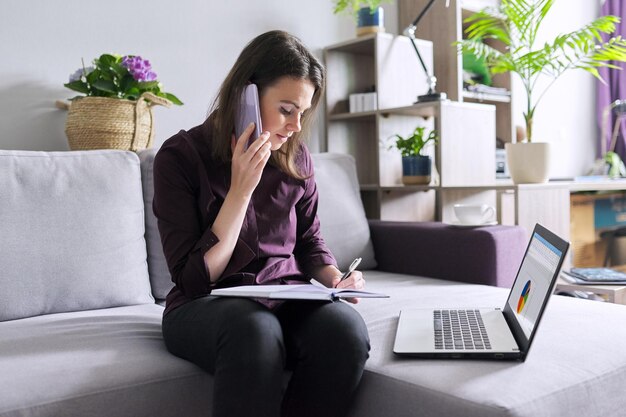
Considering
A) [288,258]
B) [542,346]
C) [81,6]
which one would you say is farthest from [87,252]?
[542,346]

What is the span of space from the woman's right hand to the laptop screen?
0.56 m

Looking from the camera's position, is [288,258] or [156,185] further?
[288,258]

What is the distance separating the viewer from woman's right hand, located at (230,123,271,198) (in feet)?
4.14

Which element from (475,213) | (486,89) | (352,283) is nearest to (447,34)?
(486,89)

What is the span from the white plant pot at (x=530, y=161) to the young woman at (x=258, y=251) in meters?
1.04

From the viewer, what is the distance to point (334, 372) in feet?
3.57

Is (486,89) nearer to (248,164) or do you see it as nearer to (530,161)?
(530,161)

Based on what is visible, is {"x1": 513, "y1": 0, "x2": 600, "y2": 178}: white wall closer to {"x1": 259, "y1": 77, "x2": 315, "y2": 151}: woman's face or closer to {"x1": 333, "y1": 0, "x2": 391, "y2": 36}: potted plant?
{"x1": 333, "y1": 0, "x2": 391, "y2": 36}: potted plant

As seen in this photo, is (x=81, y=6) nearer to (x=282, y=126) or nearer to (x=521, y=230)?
(x=282, y=126)

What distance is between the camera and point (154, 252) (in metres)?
1.78

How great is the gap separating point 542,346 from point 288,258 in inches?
22.5

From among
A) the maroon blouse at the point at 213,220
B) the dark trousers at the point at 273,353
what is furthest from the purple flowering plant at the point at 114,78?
the dark trousers at the point at 273,353

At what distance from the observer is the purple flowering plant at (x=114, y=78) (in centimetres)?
189

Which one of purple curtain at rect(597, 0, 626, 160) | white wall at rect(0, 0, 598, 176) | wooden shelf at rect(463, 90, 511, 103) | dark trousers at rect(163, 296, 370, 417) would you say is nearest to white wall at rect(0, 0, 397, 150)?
white wall at rect(0, 0, 598, 176)
